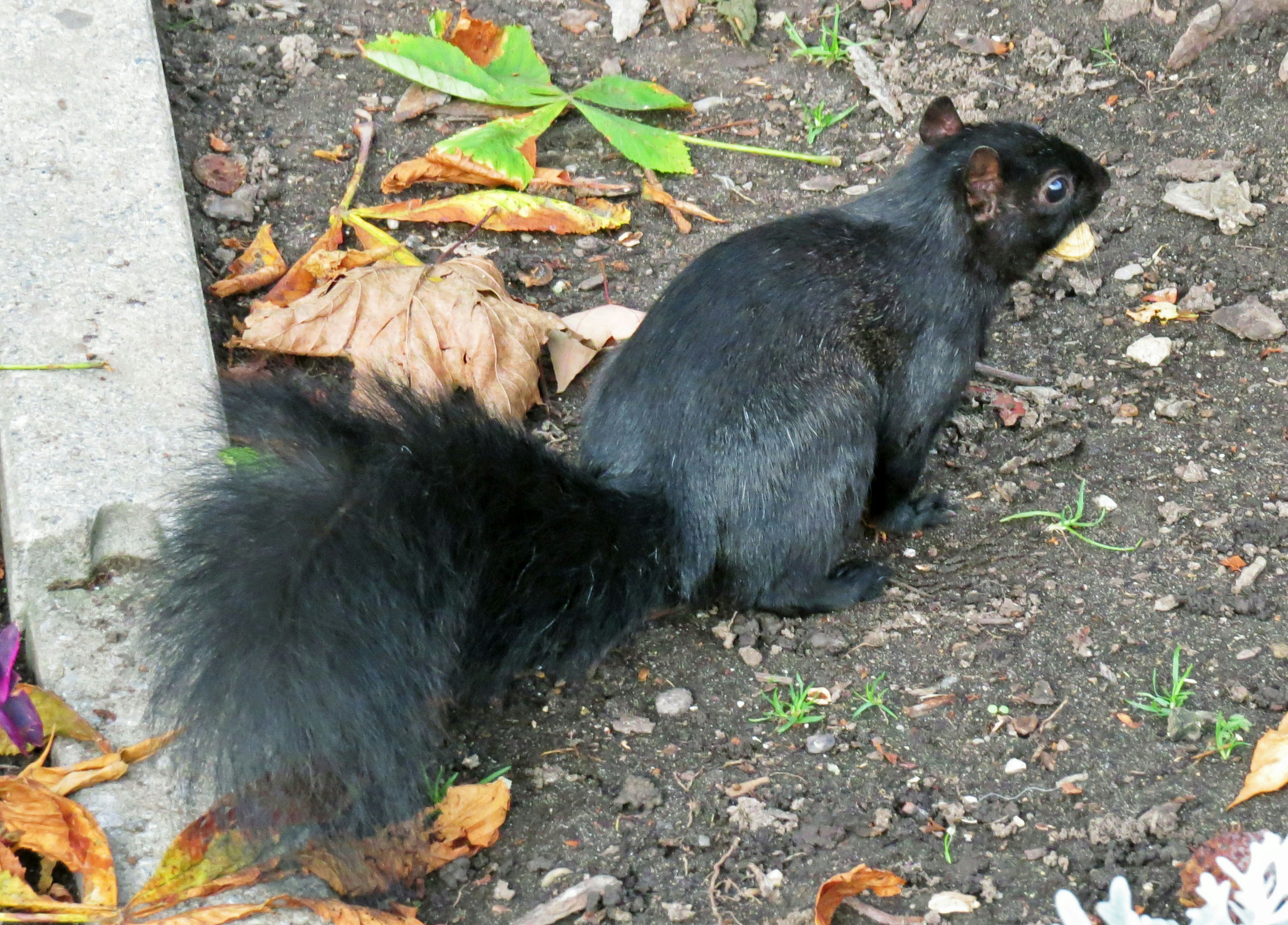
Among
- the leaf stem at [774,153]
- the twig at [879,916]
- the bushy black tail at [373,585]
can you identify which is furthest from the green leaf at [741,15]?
the twig at [879,916]

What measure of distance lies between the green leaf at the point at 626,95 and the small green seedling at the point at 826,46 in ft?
1.60

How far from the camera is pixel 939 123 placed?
2.99 m

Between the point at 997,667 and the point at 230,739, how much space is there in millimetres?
1408

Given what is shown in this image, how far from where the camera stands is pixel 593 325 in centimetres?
327

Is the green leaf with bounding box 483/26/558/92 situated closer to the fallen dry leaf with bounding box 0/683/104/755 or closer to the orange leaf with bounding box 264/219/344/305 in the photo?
the orange leaf with bounding box 264/219/344/305

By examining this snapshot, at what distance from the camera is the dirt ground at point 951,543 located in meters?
2.12

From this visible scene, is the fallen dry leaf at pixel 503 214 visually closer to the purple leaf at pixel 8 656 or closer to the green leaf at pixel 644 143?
the green leaf at pixel 644 143

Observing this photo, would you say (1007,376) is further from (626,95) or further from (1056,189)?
(626,95)

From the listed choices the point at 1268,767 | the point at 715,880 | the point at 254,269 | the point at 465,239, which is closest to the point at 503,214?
the point at 465,239

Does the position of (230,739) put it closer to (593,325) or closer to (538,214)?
(593,325)

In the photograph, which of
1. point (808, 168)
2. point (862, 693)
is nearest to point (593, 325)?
point (808, 168)

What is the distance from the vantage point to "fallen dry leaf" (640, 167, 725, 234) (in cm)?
362

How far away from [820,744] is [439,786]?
67 cm

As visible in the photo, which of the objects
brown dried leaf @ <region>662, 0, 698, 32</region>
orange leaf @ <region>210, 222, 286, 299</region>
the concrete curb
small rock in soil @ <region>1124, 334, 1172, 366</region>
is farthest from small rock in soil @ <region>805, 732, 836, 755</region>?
brown dried leaf @ <region>662, 0, 698, 32</region>
